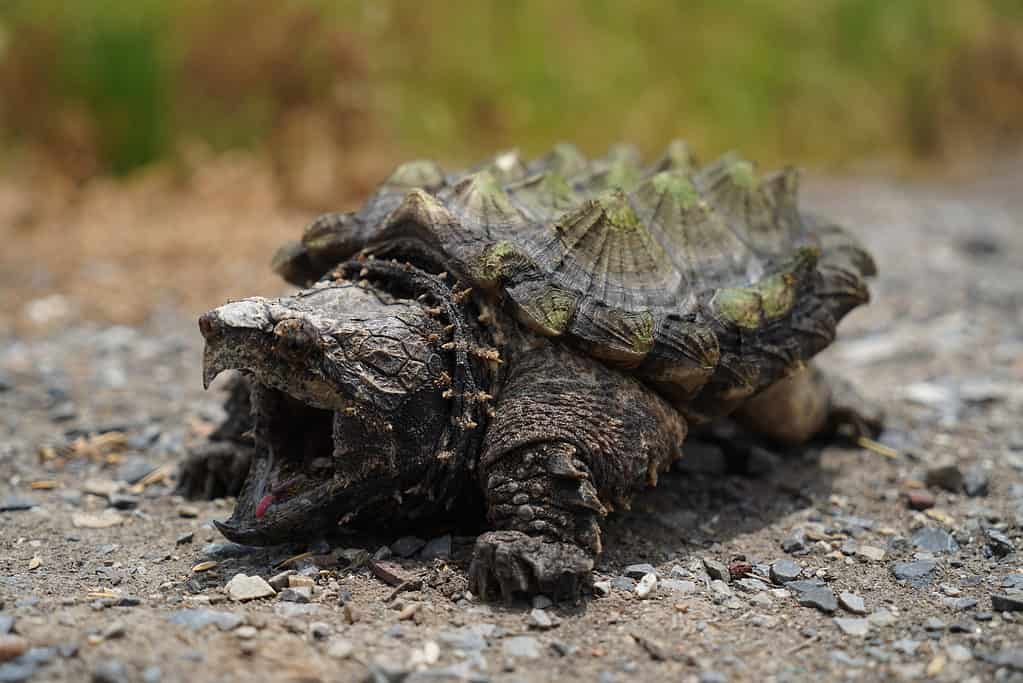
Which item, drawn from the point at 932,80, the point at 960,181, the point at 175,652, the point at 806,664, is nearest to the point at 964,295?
the point at 806,664

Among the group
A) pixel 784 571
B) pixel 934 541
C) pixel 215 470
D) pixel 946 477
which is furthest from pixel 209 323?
pixel 946 477

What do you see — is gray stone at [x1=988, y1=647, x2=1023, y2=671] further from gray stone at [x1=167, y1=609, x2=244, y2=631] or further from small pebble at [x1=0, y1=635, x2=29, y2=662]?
small pebble at [x1=0, y1=635, x2=29, y2=662]

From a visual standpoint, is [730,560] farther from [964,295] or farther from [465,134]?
[465,134]

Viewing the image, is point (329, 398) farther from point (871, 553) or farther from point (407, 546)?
point (871, 553)

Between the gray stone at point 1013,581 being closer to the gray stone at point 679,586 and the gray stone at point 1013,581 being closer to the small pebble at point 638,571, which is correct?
the gray stone at point 679,586

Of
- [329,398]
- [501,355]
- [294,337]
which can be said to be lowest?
[329,398]

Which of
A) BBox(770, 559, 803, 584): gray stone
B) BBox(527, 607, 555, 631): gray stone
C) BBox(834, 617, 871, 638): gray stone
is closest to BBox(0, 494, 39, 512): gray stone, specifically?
BBox(527, 607, 555, 631): gray stone

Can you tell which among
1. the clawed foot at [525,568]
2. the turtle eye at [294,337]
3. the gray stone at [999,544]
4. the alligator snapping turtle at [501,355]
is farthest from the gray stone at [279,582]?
the gray stone at [999,544]
